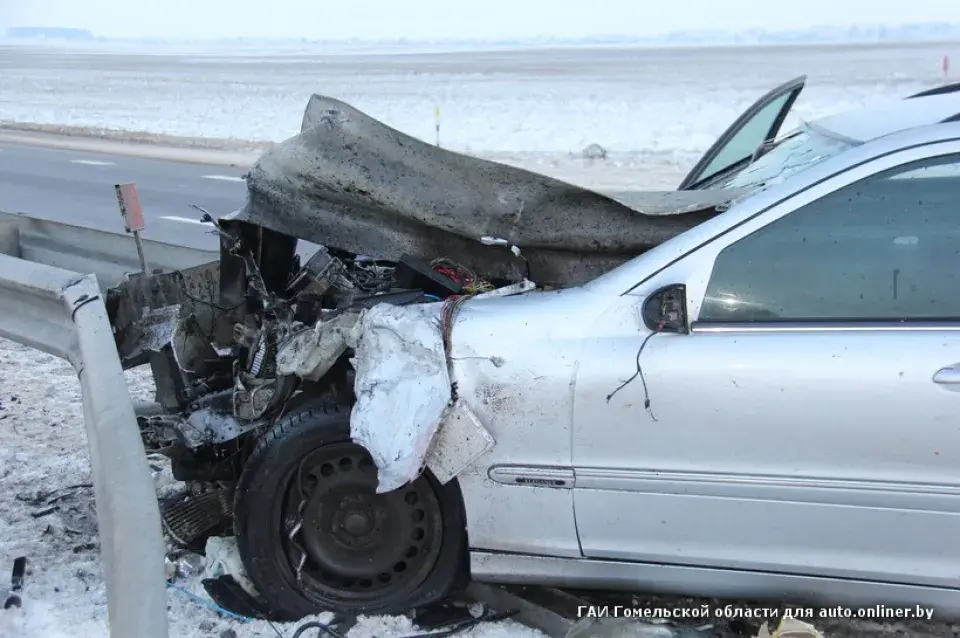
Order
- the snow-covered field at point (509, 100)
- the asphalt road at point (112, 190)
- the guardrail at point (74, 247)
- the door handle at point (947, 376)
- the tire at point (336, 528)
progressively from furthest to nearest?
the snow-covered field at point (509, 100)
the asphalt road at point (112, 190)
the guardrail at point (74, 247)
the tire at point (336, 528)
the door handle at point (947, 376)

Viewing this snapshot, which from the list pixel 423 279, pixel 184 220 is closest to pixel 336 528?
pixel 423 279

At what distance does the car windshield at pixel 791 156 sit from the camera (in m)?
3.16

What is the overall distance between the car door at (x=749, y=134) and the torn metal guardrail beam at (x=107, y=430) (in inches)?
125

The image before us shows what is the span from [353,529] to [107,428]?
934mm

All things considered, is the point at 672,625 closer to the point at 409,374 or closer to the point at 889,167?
the point at 409,374

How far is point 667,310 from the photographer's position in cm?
264

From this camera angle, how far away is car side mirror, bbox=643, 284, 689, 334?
2.61 meters

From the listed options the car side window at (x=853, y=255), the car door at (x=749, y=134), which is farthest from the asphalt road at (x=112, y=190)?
the car side window at (x=853, y=255)

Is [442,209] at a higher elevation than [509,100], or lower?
lower

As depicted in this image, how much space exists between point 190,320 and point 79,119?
26.6 meters

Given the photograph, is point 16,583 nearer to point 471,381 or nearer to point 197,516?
point 197,516

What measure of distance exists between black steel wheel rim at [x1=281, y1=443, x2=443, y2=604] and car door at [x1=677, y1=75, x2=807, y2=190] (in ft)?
8.45

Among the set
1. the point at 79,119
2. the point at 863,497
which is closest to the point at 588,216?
the point at 863,497

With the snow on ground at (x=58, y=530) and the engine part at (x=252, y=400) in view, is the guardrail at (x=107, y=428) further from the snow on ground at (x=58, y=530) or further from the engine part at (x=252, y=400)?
the snow on ground at (x=58, y=530)
